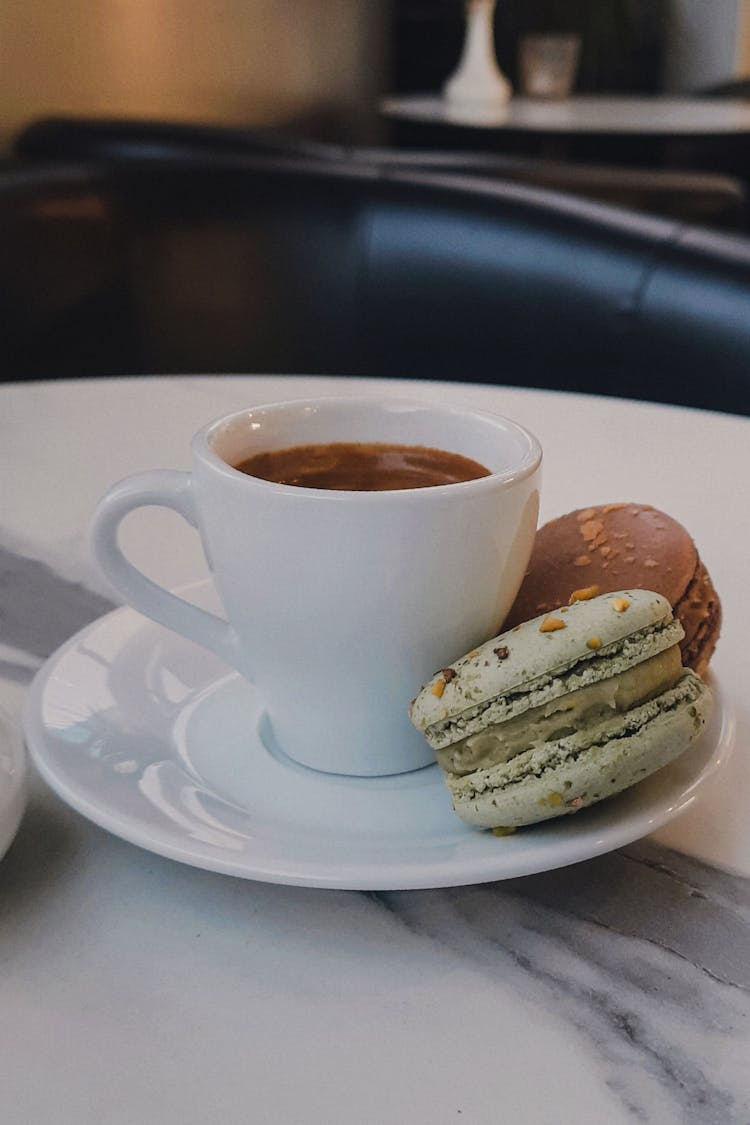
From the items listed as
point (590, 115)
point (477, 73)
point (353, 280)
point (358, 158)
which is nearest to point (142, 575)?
point (353, 280)

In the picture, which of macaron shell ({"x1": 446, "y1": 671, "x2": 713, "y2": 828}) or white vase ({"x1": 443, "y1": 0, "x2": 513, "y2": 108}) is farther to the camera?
white vase ({"x1": 443, "y1": 0, "x2": 513, "y2": 108})

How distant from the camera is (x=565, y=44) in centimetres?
356

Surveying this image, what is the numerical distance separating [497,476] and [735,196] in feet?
6.01

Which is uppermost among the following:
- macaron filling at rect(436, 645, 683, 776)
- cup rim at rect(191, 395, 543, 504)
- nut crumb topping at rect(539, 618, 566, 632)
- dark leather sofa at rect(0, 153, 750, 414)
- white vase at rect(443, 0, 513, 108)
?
white vase at rect(443, 0, 513, 108)

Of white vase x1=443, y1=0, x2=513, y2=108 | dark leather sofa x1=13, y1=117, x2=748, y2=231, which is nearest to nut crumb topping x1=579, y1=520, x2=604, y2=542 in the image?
dark leather sofa x1=13, y1=117, x2=748, y2=231

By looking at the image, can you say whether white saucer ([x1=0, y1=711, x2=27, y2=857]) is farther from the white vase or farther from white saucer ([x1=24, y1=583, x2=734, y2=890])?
the white vase

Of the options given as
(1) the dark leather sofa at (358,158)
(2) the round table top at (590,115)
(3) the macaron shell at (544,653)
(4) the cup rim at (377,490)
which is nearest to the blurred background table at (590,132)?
(2) the round table top at (590,115)

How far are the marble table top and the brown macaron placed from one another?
5 cm

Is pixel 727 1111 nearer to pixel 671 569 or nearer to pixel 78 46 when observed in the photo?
pixel 671 569

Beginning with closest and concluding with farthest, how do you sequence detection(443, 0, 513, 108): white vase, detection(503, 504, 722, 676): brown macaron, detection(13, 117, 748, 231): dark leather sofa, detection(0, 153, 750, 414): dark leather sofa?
detection(503, 504, 722, 676): brown macaron
detection(0, 153, 750, 414): dark leather sofa
detection(13, 117, 748, 231): dark leather sofa
detection(443, 0, 513, 108): white vase

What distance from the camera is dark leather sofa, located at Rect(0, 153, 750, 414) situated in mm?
1234

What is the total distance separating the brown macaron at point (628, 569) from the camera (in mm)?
436

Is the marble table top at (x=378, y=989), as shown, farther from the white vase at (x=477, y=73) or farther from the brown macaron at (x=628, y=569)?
the white vase at (x=477, y=73)

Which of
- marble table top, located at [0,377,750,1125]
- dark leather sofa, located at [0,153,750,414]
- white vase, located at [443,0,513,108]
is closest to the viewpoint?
marble table top, located at [0,377,750,1125]
